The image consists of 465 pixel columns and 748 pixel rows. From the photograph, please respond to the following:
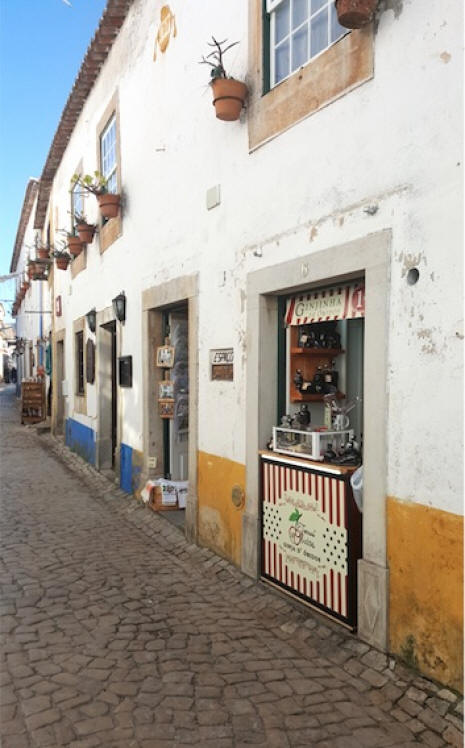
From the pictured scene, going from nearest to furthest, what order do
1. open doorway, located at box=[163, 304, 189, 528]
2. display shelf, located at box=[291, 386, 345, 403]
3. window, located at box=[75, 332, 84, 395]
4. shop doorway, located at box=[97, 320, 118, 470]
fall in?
1. display shelf, located at box=[291, 386, 345, 403]
2. open doorway, located at box=[163, 304, 189, 528]
3. shop doorway, located at box=[97, 320, 118, 470]
4. window, located at box=[75, 332, 84, 395]

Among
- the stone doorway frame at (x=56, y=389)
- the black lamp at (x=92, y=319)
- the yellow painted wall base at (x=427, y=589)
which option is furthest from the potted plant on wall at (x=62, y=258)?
the yellow painted wall base at (x=427, y=589)

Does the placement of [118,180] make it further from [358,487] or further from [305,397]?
[358,487]

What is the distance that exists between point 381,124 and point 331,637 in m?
3.28

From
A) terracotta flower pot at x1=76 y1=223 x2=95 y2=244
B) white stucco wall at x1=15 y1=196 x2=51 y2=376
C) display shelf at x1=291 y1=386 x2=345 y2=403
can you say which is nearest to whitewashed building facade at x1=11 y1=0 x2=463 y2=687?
display shelf at x1=291 y1=386 x2=345 y2=403

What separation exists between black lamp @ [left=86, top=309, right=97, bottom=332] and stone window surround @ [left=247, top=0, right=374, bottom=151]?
6386 mm

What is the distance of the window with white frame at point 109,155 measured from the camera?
9.27 meters

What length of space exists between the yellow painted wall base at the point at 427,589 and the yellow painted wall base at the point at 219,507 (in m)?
1.90

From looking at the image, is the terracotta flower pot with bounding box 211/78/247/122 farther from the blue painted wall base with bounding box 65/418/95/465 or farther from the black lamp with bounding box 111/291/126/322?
the blue painted wall base with bounding box 65/418/95/465

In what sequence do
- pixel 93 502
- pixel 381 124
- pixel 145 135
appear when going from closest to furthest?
pixel 381 124 < pixel 145 135 < pixel 93 502

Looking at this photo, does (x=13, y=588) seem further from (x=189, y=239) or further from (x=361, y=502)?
(x=189, y=239)

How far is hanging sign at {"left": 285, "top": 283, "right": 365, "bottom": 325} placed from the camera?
4101 millimetres

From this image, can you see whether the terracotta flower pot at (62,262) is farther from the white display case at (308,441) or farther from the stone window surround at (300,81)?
the white display case at (308,441)

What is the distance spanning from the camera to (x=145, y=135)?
7555mm

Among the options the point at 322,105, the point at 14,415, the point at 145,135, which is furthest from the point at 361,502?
the point at 14,415
